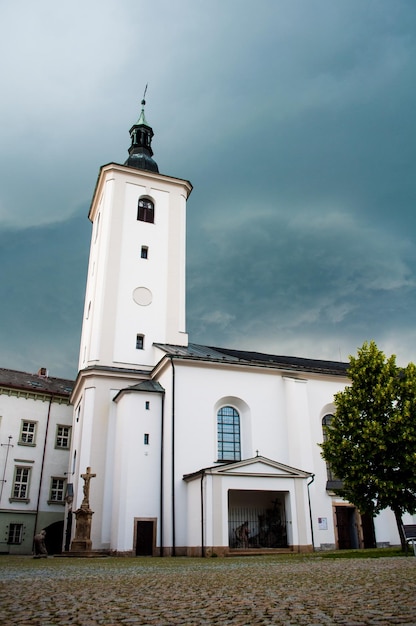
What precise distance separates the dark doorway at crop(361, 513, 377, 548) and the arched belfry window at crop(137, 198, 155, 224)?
22.7 metres

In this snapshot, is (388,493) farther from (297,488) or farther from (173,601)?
(173,601)

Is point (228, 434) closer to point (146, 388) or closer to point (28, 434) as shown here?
point (146, 388)

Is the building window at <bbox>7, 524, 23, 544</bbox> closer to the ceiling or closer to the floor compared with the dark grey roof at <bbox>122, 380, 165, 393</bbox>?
closer to the floor

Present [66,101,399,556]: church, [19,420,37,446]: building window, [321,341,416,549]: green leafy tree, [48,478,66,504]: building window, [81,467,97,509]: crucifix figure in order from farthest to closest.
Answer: [19,420,37,446]: building window, [48,478,66,504]: building window, [81,467,97,509]: crucifix figure, [66,101,399,556]: church, [321,341,416,549]: green leafy tree

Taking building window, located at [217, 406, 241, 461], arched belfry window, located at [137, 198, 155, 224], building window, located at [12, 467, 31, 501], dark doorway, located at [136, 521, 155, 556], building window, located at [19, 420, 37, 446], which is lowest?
dark doorway, located at [136, 521, 155, 556]

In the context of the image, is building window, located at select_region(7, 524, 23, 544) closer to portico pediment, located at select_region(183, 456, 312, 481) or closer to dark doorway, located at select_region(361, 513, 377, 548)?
portico pediment, located at select_region(183, 456, 312, 481)

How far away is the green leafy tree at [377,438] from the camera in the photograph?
1881cm

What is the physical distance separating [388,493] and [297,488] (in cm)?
625

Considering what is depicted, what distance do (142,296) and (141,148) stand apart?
13.9m

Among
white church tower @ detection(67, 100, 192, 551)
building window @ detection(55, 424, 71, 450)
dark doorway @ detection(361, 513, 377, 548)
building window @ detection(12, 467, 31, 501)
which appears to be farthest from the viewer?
building window @ detection(55, 424, 71, 450)

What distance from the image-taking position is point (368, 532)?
1056 inches

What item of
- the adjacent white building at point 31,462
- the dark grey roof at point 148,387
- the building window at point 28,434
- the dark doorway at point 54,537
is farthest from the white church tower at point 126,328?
the dark doorway at point 54,537

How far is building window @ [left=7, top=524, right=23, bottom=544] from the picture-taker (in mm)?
33031

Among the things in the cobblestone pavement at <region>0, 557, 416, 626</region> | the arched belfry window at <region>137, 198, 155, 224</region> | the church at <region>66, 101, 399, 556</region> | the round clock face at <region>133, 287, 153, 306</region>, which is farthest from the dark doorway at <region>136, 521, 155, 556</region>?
the arched belfry window at <region>137, 198, 155, 224</region>
